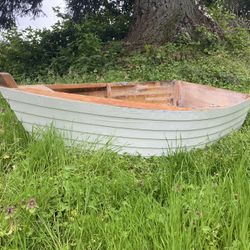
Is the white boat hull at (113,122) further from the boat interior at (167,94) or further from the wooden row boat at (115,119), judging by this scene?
the boat interior at (167,94)

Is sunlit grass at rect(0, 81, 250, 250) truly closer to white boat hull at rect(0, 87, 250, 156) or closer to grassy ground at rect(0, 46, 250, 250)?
grassy ground at rect(0, 46, 250, 250)

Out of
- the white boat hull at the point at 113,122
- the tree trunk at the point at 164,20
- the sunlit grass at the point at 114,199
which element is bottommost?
the sunlit grass at the point at 114,199

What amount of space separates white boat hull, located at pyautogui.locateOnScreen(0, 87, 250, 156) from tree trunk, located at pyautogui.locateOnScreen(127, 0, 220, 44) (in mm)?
4069

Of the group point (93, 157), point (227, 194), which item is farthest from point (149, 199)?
point (93, 157)

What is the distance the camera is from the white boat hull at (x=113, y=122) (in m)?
3.42

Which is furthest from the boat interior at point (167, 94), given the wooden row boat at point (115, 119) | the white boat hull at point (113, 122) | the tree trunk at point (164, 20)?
the tree trunk at point (164, 20)

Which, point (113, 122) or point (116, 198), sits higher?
point (113, 122)

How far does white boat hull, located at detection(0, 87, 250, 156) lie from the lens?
11.2 feet

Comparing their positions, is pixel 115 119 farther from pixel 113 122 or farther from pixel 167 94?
pixel 167 94

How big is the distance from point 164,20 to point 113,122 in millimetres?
4659

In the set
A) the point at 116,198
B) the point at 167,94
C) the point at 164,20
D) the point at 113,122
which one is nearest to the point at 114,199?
the point at 116,198

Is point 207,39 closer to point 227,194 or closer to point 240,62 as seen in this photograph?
point 240,62

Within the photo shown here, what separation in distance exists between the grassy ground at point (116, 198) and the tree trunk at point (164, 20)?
4.43 meters

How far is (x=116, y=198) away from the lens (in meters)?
2.74
